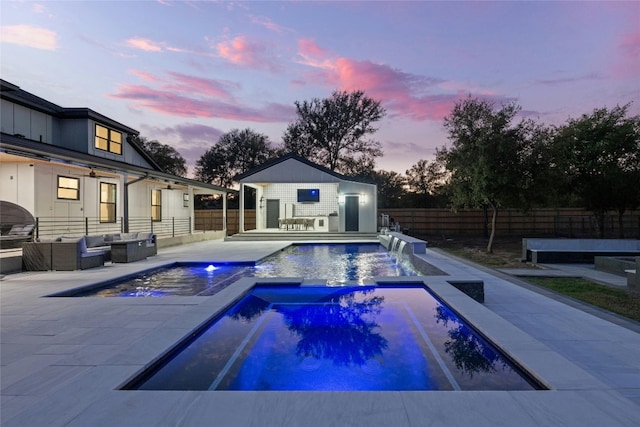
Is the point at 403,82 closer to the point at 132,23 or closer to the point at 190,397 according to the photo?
the point at 132,23

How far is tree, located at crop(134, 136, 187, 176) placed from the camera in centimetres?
3186

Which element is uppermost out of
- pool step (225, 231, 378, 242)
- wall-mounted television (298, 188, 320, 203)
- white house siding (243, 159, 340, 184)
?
white house siding (243, 159, 340, 184)

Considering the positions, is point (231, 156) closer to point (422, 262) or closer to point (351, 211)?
point (351, 211)

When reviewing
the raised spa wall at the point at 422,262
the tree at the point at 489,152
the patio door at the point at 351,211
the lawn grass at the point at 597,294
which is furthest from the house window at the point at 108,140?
the lawn grass at the point at 597,294

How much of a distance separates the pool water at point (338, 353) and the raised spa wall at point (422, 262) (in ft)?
2.85

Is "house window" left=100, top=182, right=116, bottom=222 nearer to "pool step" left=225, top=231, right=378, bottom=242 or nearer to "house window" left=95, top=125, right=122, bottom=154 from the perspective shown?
"house window" left=95, top=125, right=122, bottom=154

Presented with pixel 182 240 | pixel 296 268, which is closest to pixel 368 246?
pixel 296 268

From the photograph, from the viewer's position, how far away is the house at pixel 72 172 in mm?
10664

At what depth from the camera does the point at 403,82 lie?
18.5 metres

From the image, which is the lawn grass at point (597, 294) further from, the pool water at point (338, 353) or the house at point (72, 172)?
the house at point (72, 172)

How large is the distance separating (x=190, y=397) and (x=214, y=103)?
2216 cm

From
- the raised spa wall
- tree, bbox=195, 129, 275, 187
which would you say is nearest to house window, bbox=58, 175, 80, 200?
the raised spa wall

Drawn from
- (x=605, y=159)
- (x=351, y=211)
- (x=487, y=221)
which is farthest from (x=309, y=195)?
(x=605, y=159)

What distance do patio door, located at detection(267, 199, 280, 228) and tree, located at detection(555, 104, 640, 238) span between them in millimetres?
15708
